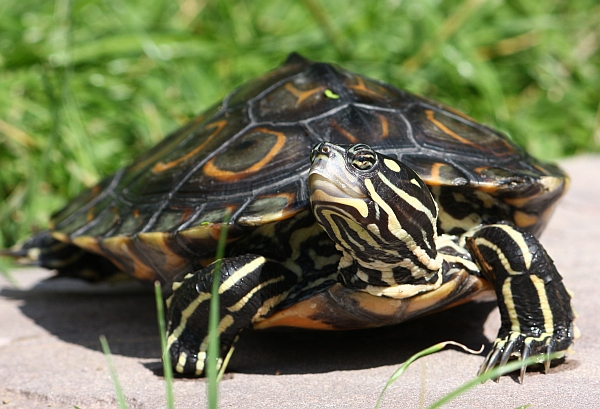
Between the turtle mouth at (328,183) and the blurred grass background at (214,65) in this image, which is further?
the blurred grass background at (214,65)

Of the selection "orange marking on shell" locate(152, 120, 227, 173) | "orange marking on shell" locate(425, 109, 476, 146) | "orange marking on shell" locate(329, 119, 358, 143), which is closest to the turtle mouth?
"orange marking on shell" locate(329, 119, 358, 143)

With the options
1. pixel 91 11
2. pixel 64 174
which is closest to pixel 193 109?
pixel 64 174

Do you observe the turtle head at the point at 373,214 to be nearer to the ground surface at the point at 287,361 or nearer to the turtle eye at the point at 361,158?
the turtle eye at the point at 361,158

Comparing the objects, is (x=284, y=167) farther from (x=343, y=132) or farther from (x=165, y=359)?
(x=165, y=359)

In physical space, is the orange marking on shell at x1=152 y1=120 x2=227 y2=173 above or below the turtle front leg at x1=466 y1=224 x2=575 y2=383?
above

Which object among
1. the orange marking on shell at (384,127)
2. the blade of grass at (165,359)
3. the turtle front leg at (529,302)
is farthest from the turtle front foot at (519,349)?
the blade of grass at (165,359)

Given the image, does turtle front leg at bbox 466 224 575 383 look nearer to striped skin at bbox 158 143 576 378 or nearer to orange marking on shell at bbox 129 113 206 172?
striped skin at bbox 158 143 576 378
